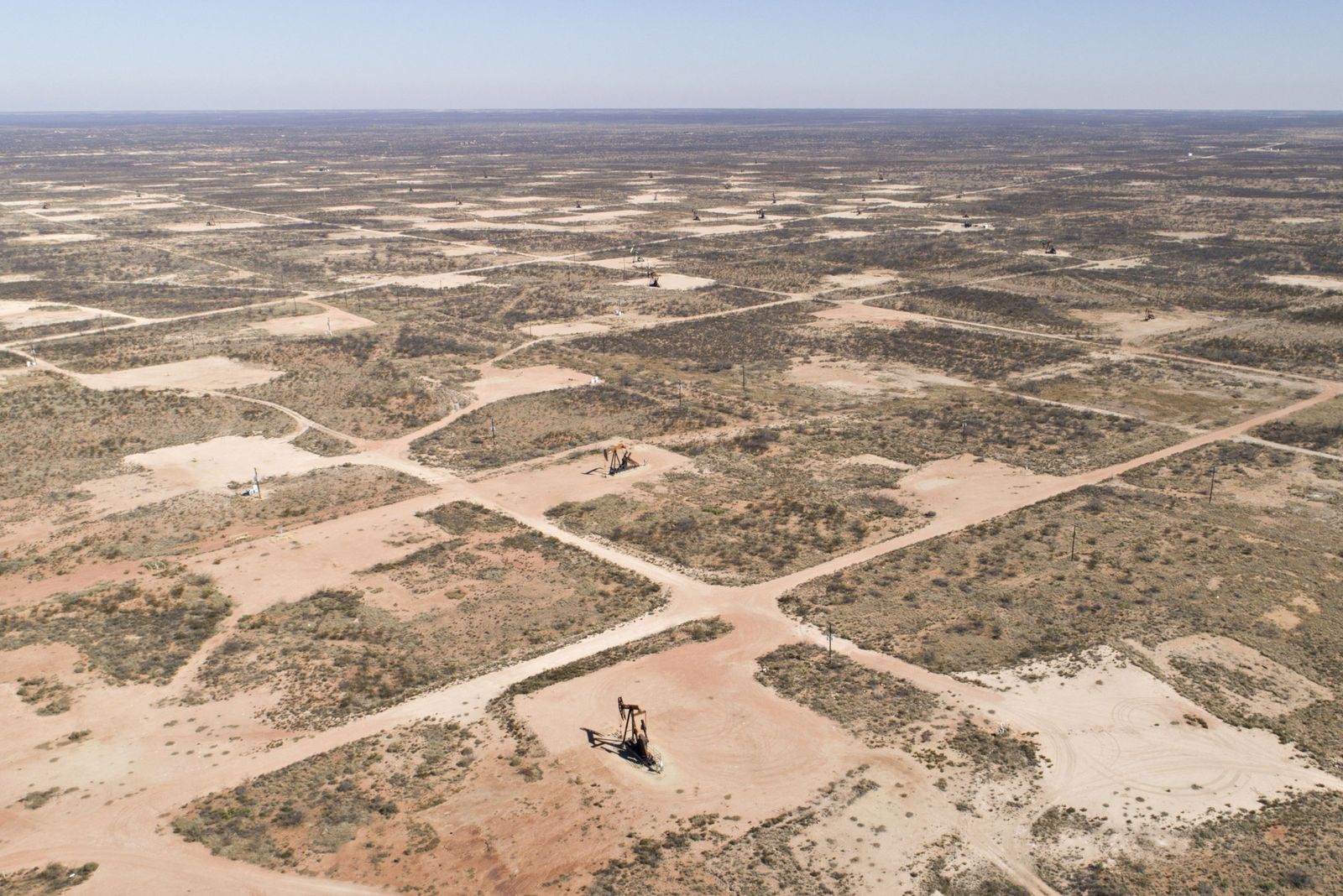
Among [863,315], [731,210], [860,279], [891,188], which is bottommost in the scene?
[863,315]

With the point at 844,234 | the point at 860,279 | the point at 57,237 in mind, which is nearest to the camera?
the point at 860,279

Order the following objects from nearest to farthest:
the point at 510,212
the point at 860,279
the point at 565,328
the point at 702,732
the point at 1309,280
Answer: the point at 702,732
the point at 565,328
the point at 1309,280
the point at 860,279
the point at 510,212

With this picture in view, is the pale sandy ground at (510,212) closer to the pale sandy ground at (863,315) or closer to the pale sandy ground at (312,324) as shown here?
the pale sandy ground at (312,324)

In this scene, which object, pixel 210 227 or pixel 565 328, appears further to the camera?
pixel 210 227

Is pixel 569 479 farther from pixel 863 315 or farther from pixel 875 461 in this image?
pixel 863 315

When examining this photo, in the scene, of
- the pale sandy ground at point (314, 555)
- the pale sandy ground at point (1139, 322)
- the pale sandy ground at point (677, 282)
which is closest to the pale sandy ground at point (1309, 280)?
the pale sandy ground at point (1139, 322)

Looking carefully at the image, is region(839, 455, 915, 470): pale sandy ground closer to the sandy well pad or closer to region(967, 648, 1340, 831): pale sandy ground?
region(967, 648, 1340, 831): pale sandy ground

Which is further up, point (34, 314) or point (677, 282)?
point (677, 282)

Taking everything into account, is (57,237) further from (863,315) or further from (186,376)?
(863,315)

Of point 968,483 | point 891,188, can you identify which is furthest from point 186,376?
point 891,188
